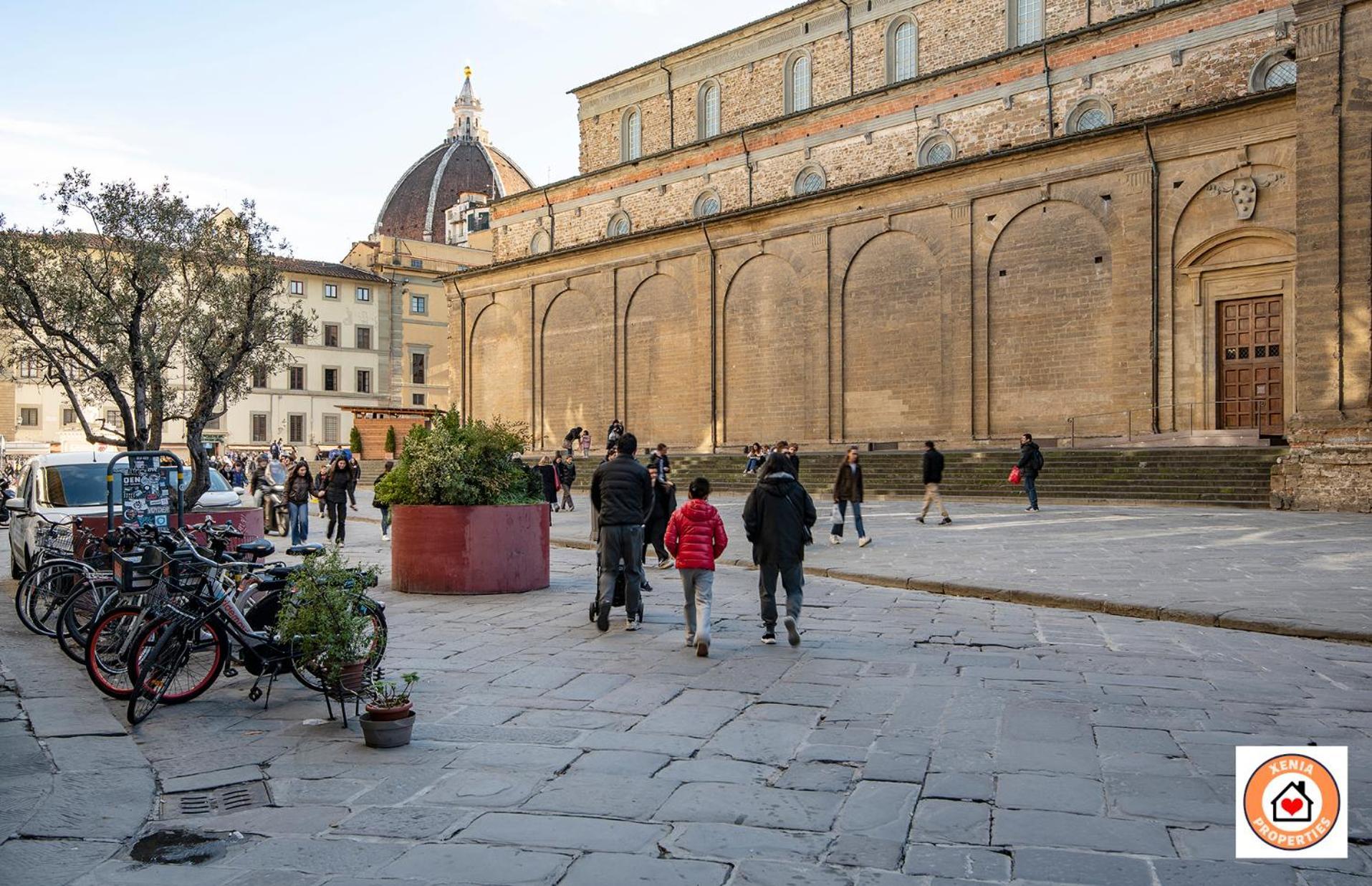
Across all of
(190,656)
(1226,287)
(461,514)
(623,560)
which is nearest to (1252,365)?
(1226,287)

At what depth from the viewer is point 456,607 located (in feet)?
33.8

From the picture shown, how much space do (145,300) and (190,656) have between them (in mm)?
8029

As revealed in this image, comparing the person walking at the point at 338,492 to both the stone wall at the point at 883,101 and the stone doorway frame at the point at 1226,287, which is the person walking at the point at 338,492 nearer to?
the stone doorway frame at the point at 1226,287

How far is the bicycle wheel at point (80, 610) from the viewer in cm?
799

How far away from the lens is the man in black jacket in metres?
9.00

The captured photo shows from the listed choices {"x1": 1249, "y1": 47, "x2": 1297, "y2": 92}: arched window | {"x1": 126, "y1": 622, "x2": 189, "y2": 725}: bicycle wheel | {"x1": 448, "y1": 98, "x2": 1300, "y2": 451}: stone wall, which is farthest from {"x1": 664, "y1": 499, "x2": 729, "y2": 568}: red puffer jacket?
{"x1": 1249, "y1": 47, "x2": 1297, "y2": 92}: arched window

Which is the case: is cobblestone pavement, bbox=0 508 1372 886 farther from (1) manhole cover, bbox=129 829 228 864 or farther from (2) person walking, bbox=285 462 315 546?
(2) person walking, bbox=285 462 315 546

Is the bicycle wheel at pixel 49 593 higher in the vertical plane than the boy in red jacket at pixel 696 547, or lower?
lower

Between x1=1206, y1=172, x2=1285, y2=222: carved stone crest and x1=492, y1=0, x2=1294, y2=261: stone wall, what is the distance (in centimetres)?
178

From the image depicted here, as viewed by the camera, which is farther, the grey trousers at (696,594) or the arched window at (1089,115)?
the arched window at (1089,115)

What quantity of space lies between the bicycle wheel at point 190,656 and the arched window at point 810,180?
92.4 ft

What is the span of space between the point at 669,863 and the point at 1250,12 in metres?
26.9

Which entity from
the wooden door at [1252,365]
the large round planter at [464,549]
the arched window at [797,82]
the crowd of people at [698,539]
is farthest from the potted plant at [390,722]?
the arched window at [797,82]

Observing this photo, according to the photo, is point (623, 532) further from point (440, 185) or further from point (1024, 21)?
point (440, 185)
